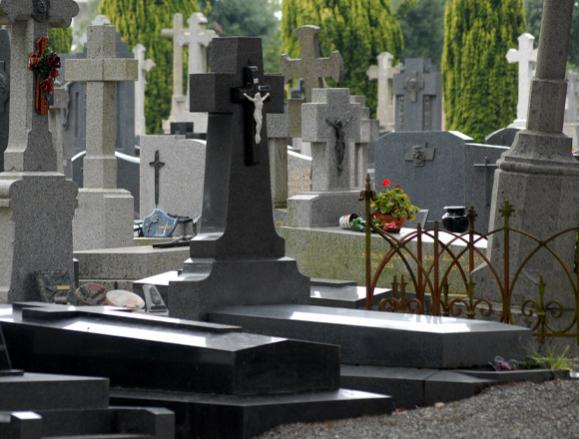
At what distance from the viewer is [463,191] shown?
703 inches

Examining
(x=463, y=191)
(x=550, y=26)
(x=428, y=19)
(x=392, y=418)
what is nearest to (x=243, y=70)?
(x=550, y=26)

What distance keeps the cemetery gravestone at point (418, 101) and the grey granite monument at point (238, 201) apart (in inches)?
712

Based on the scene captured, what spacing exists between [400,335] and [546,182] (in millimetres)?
2492

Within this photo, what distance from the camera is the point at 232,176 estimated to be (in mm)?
9438

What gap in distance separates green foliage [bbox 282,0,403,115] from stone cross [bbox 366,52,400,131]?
1126 millimetres

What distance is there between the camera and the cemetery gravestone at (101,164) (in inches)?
623

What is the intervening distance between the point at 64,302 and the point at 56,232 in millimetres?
626

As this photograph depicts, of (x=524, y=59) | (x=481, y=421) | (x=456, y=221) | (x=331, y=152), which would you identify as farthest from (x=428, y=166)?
(x=524, y=59)

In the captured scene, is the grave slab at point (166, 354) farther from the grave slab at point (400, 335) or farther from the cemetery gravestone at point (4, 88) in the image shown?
the cemetery gravestone at point (4, 88)

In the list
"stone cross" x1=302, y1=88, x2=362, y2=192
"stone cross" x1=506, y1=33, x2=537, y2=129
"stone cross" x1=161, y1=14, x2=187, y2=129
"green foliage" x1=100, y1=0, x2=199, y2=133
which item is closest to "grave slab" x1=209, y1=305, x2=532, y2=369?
"stone cross" x1=302, y1=88, x2=362, y2=192

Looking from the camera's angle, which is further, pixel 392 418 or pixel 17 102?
pixel 17 102

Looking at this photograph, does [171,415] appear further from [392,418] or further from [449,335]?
[449,335]

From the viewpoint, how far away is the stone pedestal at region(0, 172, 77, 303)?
11219 millimetres

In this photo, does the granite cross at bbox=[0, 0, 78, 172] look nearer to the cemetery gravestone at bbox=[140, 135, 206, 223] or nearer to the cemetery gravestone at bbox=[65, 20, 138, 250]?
the cemetery gravestone at bbox=[65, 20, 138, 250]
